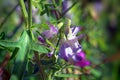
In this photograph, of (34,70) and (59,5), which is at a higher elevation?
(59,5)

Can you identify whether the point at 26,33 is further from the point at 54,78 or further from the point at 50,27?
the point at 54,78

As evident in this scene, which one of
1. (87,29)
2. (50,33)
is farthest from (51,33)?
(87,29)

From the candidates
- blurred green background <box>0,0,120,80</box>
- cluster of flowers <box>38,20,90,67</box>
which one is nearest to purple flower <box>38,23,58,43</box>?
cluster of flowers <box>38,20,90,67</box>

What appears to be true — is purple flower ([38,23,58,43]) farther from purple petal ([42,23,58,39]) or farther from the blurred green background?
the blurred green background

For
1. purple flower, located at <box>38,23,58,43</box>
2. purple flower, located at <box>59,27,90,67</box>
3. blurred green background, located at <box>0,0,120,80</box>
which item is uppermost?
blurred green background, located at <box>0,0,120,80</box>

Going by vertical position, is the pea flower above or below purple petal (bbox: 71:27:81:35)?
below

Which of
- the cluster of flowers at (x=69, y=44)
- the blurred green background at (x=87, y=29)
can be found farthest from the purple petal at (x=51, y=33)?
the blurred green background at (x=87, y=29)

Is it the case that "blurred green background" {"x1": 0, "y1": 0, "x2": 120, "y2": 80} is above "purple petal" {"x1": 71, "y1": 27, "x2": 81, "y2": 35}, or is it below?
above

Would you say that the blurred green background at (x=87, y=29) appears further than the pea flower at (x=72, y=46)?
Yes

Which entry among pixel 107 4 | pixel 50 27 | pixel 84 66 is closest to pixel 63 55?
pixel 50 27

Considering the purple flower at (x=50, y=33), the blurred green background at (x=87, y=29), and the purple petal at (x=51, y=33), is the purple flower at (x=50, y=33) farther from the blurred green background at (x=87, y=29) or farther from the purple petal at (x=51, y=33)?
the blurred green background at (x=87, y=29)

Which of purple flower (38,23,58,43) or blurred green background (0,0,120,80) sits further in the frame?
blurred green background (0,0,120,80)
